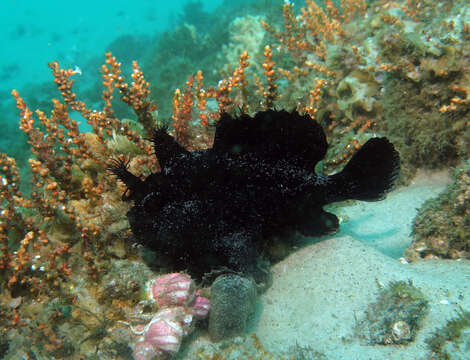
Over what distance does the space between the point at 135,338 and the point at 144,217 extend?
3.38 ft

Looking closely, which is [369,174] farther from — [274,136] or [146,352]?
[146,352]

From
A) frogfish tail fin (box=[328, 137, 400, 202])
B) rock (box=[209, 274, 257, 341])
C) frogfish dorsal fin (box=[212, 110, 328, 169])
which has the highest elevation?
frogfish dorsal fin (box=[212, 110, 328, 169])

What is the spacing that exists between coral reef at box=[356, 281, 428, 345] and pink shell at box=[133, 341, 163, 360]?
161 cm

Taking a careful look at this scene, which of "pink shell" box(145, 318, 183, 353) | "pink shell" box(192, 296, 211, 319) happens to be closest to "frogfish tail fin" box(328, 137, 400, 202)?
"pink shell" box(192, 296, 211, 319)

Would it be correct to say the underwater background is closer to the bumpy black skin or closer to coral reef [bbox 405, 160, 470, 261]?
coral reef [bbox 405, 160, 470, 261]

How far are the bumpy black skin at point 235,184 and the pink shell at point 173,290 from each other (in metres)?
0.21

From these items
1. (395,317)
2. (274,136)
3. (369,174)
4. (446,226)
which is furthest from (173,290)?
(446,226)

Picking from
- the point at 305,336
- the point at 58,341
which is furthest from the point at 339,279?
the point at 58,341

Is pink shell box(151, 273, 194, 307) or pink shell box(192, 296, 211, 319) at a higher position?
pink shell box(151, 273, 194, 307)

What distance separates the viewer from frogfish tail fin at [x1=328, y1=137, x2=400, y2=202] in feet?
8.70

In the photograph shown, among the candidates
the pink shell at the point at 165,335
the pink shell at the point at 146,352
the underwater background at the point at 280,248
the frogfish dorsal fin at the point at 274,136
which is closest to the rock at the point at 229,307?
the underwater background at the point at 280,248

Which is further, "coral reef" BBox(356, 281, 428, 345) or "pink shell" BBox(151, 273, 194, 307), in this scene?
"pink shell" BBox(151, 273, 194, 307)

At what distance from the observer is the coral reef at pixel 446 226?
3.08 metres

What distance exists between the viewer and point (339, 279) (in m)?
2.83
